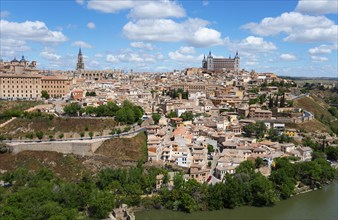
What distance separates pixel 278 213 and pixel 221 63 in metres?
58.5

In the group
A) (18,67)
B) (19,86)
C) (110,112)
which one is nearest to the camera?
(110,112)

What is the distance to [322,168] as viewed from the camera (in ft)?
64.6

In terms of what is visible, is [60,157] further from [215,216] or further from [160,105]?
[160,105]

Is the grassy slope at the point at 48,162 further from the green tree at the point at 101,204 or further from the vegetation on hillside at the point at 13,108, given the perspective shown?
the vegetation on hillside at the point at 13,108

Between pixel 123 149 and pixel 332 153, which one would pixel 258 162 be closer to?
pixel 332 153

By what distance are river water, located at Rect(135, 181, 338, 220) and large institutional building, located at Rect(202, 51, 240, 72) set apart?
55.0 meters

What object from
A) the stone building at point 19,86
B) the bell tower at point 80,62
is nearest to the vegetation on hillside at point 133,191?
the stone building at point 19,86

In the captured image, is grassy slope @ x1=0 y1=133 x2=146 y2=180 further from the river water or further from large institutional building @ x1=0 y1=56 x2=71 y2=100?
large institutional building @ x1=0 y1=56 x2=71 y2=100

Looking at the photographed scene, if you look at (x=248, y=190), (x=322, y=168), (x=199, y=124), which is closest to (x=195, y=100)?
(x=199, y=124)

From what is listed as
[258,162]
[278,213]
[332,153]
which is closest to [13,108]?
[258,162]

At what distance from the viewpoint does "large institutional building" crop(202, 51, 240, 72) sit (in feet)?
237

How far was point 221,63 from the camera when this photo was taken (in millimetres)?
72688

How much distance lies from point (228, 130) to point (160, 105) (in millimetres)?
8086

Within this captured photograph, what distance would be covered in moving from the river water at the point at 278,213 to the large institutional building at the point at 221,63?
55.0 metres
